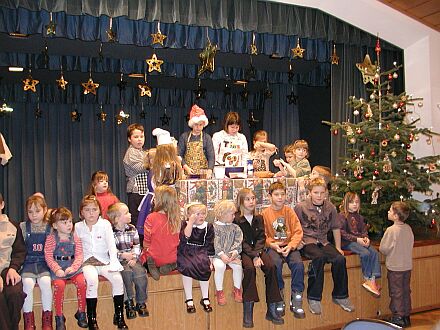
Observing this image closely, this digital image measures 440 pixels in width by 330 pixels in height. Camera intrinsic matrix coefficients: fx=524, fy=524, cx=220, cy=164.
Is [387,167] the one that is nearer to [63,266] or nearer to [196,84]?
[63,266]

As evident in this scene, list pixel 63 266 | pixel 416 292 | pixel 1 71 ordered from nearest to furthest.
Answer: pixel 63 266 < pixel 416 292 < pixel 1 71

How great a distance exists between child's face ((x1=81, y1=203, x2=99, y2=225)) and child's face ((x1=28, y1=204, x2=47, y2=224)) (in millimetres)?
324

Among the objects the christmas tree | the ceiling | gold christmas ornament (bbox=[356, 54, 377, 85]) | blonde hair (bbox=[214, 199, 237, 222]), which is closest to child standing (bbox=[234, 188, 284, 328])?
blonde hair (bbox=[214, 199, 237, 222])

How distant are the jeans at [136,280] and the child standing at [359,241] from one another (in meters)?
2.18

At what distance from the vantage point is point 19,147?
10773 mm

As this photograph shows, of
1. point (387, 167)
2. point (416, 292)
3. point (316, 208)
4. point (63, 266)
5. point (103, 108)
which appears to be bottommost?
point (416, 292)

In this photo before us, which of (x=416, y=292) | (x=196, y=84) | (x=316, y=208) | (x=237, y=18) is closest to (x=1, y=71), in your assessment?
(x=196, y=84)

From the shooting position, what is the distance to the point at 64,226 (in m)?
4.23

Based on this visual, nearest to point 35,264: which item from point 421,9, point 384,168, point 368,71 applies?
point 384,168

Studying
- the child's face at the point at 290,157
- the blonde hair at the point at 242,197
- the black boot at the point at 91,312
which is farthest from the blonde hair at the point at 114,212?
the child's face at the point at 290,157

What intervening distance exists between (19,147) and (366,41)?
7.23m

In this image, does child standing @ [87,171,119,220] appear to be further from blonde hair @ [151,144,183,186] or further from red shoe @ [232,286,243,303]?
red shoe @ [232,286,243,303]

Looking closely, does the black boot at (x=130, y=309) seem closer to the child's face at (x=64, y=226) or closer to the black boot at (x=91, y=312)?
the black boot at (x=91, y=312)

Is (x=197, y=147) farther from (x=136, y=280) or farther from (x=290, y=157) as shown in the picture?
(x=136, y=280)
